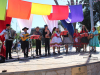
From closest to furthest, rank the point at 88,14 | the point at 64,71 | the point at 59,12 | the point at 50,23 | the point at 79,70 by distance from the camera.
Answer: the point at 64,71 < the point at 79,70 < the point at 59,12 < the point at 50,23 < the point at 88,14

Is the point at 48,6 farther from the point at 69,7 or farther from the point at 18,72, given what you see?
the point at 18,72

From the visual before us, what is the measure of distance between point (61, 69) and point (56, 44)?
11.3ft

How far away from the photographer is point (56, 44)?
22.5 feet

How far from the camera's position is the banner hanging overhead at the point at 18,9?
17.4ft

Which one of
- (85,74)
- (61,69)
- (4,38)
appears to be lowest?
(85,74)

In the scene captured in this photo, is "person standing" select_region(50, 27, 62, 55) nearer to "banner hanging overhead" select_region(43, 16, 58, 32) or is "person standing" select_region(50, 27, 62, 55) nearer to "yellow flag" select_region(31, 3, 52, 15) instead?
"banner hanging overhead" select_region(43, 16, 58, 32)

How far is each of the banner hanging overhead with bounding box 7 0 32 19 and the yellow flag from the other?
0.32 m

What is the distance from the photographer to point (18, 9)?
5480 millimetres

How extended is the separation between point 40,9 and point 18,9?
1.18 meters

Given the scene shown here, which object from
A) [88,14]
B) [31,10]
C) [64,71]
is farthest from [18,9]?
[88,14]

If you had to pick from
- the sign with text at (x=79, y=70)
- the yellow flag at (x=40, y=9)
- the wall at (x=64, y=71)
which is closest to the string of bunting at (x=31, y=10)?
the yellow flag at (x=40, y=9)

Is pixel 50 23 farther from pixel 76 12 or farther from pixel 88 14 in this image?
pixel 88 14

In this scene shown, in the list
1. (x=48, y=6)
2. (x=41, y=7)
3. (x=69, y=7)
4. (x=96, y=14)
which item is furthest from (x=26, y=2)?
(x=96, y=14)

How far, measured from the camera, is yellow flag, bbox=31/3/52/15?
6.02 meters
